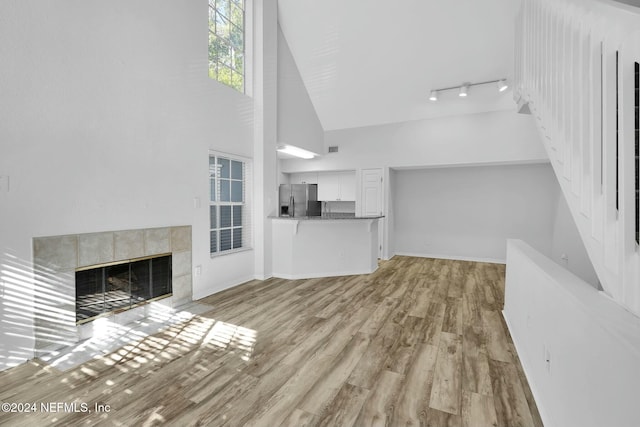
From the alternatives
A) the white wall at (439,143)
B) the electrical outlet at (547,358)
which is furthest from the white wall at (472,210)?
the electrical outlet at (547,358)

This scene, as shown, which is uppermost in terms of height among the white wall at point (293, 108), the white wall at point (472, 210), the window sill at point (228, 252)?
the white wall at point (293, 108)

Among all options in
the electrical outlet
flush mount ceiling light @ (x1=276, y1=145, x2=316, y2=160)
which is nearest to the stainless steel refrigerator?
flush mount ceiling light @ (x1=276, y1=145, x2=316, y2=160)

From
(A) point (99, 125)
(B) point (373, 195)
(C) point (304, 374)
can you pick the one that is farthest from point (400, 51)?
(C) point (304, 374)

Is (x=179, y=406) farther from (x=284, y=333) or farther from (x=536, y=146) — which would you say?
(x=536, y=146)

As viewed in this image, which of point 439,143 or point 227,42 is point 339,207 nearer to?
point 439,143

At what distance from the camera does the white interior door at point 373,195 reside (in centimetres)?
662

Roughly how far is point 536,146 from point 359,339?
506cm

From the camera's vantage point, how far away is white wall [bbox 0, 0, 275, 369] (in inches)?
87.4

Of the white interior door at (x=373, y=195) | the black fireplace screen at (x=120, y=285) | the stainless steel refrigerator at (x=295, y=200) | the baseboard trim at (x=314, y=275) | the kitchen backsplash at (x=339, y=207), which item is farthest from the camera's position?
the kitchen backsplash at (x=339, y=207)

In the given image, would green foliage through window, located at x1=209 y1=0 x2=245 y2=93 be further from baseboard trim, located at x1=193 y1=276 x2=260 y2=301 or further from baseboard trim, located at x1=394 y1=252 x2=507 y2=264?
baseboard trim, located at x1=394 y1=252 x2=507 y2=264

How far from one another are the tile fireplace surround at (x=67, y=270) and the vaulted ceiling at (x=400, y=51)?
4459 millimetres

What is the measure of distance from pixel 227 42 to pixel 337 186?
4152mm

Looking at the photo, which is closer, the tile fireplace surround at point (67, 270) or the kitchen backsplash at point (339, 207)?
the tile fireplace surround at point (67, 270)

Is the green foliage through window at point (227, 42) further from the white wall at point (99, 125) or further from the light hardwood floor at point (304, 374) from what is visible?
the light hardwood floor at point (304, 374)
